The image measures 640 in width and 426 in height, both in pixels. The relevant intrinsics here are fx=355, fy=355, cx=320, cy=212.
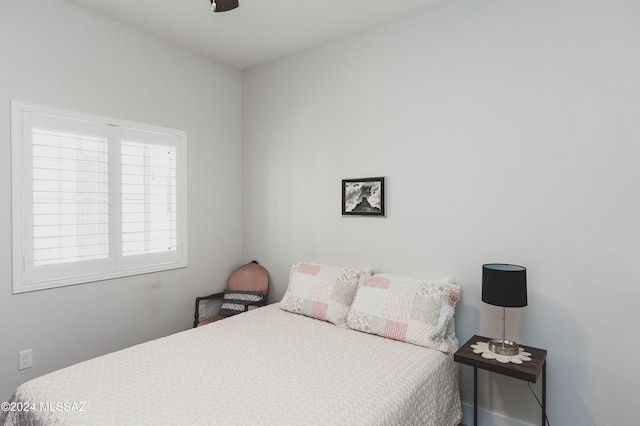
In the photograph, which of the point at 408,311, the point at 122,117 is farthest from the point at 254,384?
the point at 122,117

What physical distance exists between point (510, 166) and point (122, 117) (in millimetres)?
2907

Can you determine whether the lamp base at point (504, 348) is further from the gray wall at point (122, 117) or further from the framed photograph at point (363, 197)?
the gray wall at point (122, 117)

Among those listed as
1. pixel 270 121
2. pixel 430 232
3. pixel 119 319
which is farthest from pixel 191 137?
pixel 430 232

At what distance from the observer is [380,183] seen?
2.82m

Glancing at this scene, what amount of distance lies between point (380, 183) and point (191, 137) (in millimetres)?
1850

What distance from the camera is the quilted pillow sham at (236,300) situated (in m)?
3.40

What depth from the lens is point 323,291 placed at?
2.76 m

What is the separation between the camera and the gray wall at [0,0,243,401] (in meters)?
2.34

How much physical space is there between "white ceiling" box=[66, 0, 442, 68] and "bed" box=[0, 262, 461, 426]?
2.33 meters

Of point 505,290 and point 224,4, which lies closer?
point 224,4

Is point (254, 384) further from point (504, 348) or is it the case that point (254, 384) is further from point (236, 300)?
point (236, 300)

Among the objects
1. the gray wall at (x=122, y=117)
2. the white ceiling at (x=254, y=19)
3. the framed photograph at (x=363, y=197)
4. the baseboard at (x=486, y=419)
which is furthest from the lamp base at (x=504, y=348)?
the gray wall at (x=122, y=117)

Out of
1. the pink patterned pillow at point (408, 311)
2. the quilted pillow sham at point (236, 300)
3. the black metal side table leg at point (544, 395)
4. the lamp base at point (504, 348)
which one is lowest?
the black metal side table leg at point (544, 395)

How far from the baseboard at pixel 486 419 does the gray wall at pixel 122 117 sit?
2.46 m
